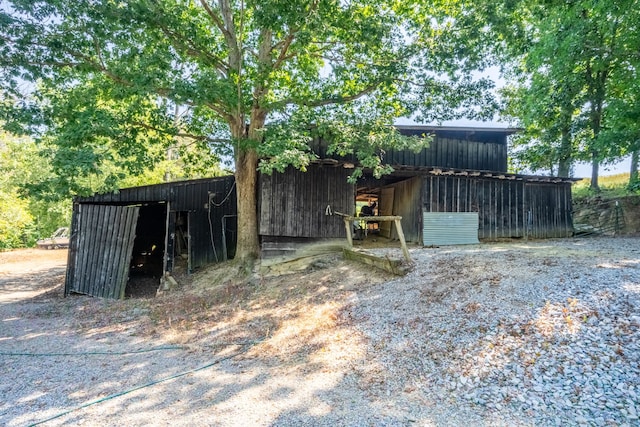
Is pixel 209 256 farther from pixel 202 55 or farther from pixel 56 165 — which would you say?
pixel 202 55

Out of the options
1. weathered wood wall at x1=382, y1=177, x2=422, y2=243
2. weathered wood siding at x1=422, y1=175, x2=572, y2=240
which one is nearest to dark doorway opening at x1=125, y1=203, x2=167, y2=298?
weathered wood wall at x1=382, y1=177, x2=422, y2=243

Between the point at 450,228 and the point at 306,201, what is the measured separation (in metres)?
5.22

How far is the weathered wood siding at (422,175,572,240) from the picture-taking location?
11.8 meters

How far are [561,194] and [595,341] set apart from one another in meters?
12.1

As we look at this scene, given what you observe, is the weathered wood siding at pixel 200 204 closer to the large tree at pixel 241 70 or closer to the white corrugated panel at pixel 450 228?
the large tree at pixel 241 70

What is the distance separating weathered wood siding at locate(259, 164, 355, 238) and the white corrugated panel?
109 inches

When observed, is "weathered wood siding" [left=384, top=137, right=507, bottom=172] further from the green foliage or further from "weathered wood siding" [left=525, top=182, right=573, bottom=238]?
the green foliage

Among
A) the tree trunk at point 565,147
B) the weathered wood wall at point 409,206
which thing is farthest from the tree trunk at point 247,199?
the tree trunk at point 565,147

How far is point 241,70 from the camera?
9.07m

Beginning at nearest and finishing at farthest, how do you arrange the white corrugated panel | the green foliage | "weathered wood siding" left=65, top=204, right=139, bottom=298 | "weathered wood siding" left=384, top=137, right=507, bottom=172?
"weathered wood siding" left=65, top=204, right=139, bottom=298 → the white corrugated panel → "weathered wood siding" left=384, top=137, right=507, bottom=172 → the green foliage

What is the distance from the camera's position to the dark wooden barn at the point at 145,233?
9711 millimetres

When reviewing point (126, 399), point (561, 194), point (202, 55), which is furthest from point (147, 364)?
point (561, 194)

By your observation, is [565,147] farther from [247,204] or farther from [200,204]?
[200,204]

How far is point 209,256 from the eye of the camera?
1220 centimetres
